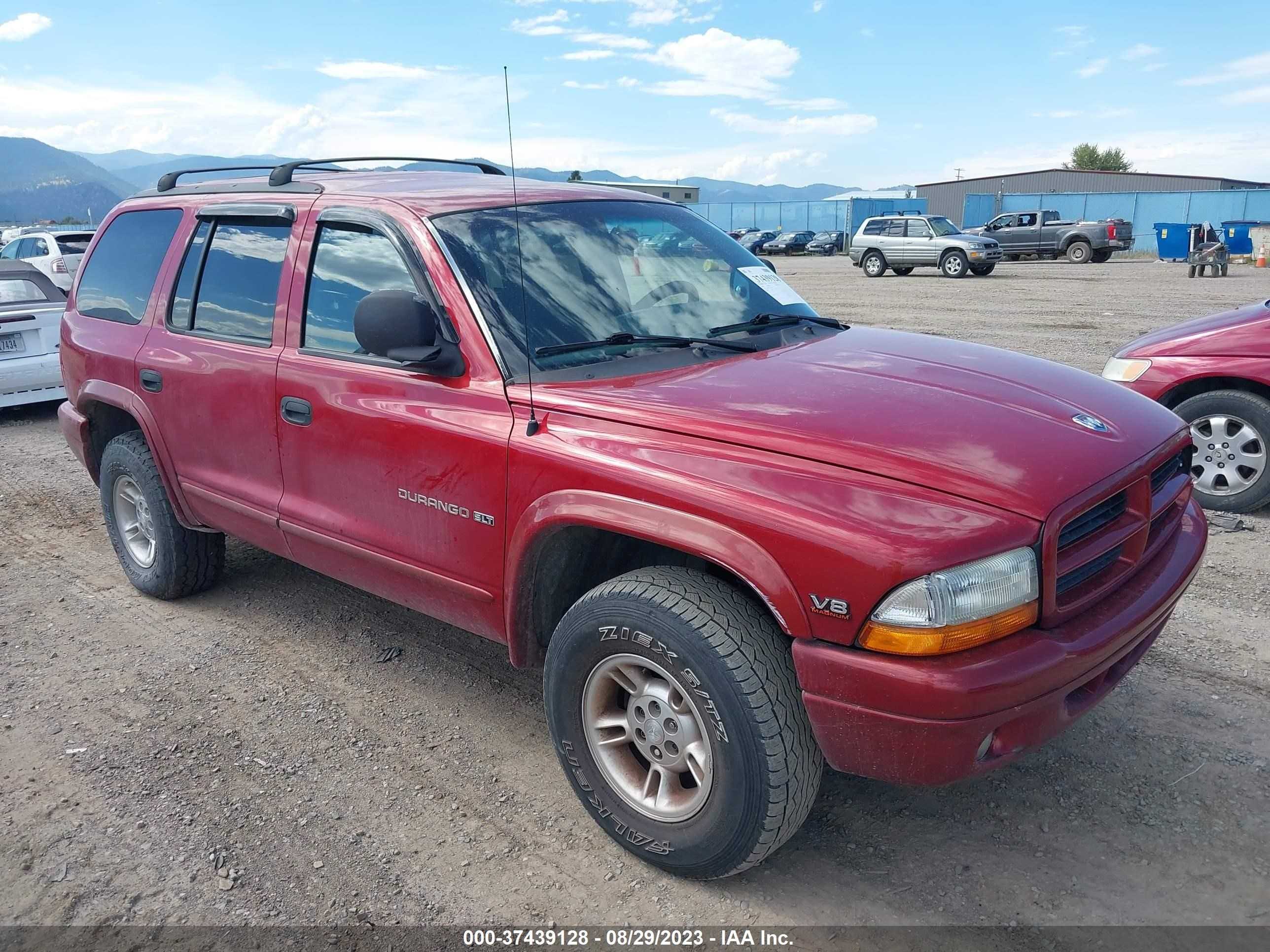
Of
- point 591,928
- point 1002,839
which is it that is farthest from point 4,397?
point 1002,839

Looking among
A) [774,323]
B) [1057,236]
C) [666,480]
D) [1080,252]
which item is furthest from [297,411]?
[1057,236]

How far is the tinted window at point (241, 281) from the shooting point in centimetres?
368

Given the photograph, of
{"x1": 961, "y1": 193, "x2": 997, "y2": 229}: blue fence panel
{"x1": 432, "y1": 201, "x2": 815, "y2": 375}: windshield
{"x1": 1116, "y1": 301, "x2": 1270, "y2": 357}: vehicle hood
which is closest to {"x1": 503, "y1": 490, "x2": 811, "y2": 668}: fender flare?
{"x1": 432, "y1": 201, "x2": 815, "y2": 375}: windshield

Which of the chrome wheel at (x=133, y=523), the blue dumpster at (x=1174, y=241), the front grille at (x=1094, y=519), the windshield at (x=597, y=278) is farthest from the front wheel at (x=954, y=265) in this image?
the front grille at (x=1094, y=519)

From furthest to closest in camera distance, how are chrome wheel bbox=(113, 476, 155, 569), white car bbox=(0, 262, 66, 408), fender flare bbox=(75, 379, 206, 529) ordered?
white car bbox=(0, 262, 66, 408), chrome wheel bbox=(113, 476, 155, 569), fender flare bbox=(75, 379, 206, 529)

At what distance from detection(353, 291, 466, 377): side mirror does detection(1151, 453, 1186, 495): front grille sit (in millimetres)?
2093

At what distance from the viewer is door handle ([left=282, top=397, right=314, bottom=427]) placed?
11.2 feet

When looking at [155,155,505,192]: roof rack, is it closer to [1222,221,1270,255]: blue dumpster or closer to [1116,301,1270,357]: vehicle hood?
[1116,301,1270,357]: vehicle hood

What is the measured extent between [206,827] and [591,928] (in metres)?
1.30

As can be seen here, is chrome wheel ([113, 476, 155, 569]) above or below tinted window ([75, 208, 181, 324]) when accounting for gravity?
below

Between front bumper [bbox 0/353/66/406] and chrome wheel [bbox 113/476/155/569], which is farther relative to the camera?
front bumper [bbox 0/353/66/406]

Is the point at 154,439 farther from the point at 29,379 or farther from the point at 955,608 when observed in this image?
the point at 29,379

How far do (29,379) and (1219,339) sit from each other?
376 inches

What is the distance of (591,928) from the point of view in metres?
2.50
